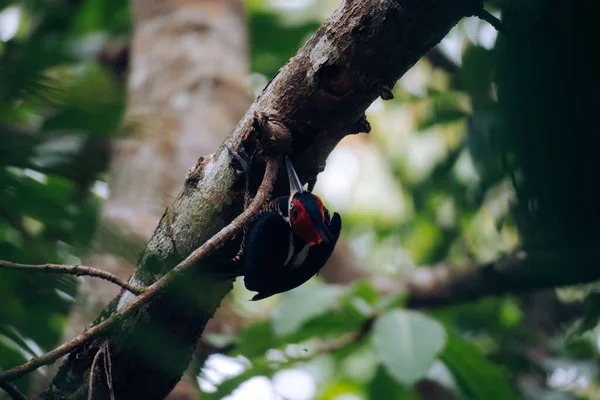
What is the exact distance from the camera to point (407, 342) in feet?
9.23

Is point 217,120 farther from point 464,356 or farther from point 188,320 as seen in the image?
point 188,320

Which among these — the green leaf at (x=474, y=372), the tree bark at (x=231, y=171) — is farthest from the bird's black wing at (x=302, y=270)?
the green leaf at (x=474, y=372)

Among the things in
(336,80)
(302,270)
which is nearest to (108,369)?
(302,270)

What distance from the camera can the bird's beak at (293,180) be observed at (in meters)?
1.70

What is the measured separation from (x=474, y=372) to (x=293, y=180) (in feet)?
6.03

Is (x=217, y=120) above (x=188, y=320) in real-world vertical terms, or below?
above

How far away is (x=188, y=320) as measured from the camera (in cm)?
169

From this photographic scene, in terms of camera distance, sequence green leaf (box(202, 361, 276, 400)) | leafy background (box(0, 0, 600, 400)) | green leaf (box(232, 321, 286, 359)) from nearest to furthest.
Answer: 1. leafy background (box(0, 0, 600, 400))
2. green leaf (box(202, 361, 276, 400))
3. green leaf (box(232, 321, 286, 359))

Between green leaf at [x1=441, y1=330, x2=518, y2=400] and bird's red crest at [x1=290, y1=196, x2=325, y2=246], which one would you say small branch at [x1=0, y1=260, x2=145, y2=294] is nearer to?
bird's red crest at [x1=290, y1=196, x2=325, y2=246]

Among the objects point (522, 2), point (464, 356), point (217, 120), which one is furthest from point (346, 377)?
point (522, 2)

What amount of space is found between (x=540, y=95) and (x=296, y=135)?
1222 millimetres

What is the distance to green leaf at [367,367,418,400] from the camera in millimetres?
3547

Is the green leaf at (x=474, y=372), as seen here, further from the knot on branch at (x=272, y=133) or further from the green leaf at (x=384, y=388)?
the knot on branch at (x=272, y=133)

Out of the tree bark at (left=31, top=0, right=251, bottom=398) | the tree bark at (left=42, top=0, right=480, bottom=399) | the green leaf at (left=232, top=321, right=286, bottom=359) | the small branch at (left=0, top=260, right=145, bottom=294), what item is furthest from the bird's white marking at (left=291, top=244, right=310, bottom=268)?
the green leaf at (left=232, top=321, right=286, bottom=359)
